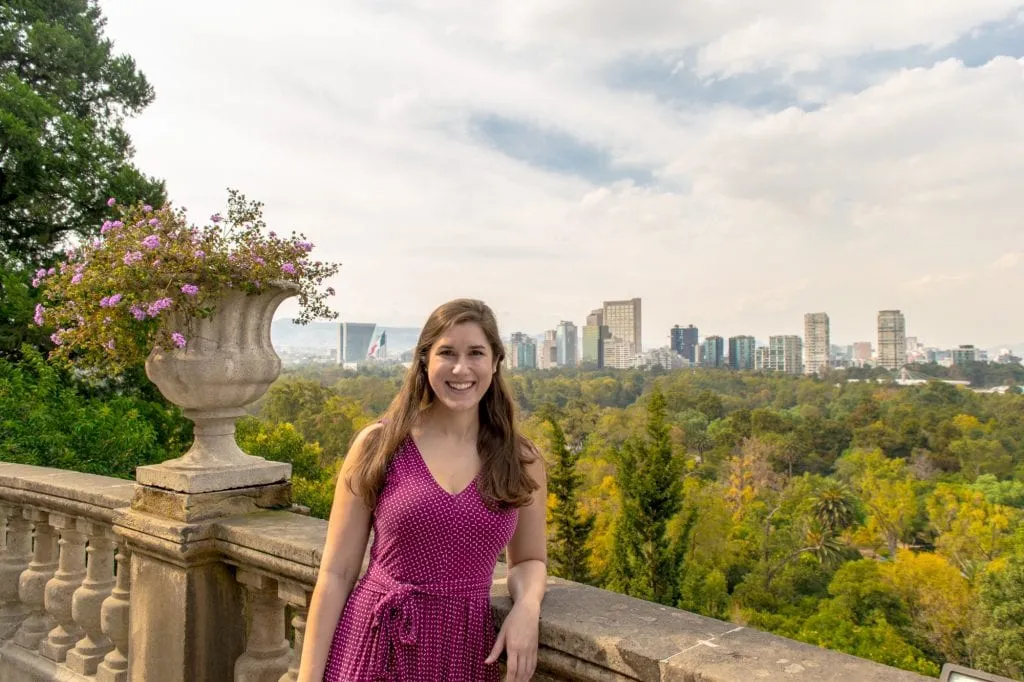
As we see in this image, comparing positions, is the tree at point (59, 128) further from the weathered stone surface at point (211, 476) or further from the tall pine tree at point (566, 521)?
the tall pine tree at point (566, 521)

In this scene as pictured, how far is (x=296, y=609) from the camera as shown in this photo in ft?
7.43

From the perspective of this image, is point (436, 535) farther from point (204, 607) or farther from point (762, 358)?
point (762, 358)

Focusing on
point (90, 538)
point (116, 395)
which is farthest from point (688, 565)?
point (90, 538)

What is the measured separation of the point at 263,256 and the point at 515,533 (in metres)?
1.54

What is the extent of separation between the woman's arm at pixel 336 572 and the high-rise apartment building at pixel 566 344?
4939 inches

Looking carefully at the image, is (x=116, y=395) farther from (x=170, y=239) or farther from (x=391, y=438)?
(x=391, y=438)

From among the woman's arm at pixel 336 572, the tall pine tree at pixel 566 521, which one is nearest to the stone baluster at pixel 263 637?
the woman's arm at pixel 336 572

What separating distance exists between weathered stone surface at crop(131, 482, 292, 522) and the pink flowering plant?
21.2 inches

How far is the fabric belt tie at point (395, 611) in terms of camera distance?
64.8 inches

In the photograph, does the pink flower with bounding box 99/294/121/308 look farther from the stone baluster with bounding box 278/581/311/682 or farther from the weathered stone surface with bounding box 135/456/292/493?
the stone baluster with bounding box 278/581/311/682

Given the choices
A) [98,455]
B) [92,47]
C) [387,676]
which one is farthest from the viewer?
[92,47]

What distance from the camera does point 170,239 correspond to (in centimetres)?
267

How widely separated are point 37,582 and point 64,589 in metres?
0.23

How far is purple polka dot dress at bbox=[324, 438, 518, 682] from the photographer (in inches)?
64.9
